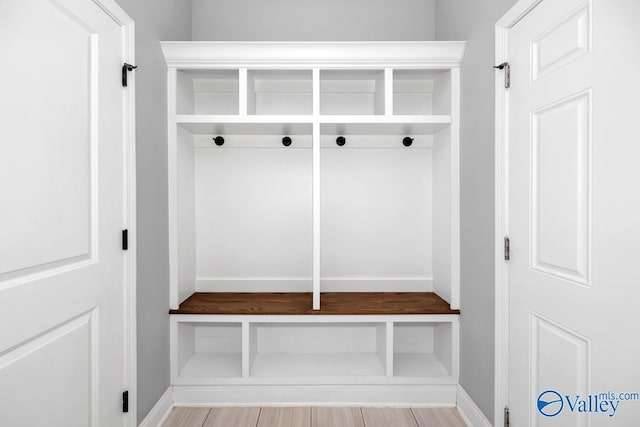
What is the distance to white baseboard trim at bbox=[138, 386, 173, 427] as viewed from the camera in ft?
5.86

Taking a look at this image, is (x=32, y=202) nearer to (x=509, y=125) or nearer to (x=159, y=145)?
(x=159, y=145)

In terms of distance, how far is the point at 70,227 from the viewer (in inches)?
49.3

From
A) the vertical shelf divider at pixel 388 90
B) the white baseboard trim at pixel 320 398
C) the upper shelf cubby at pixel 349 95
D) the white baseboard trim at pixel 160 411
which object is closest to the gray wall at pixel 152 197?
the white baseboard trim at pixel 160 411

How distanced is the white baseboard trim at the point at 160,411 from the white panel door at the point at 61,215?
A: 0.26 meters

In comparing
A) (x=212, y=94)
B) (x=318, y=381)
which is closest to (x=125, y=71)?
(x=212, y=94)

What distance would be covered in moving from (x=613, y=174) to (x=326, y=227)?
1.73 meters

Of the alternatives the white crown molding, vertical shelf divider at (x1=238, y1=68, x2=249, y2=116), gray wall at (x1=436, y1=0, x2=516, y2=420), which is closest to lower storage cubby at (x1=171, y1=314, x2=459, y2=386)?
gray wall at (x1=436, y1=0, x2=516, y2=420)

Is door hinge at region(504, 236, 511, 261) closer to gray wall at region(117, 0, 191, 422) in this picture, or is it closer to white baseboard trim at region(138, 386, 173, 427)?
gray wall at region(117, 0, 191, 422)

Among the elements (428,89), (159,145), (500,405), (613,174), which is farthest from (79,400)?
(428,89)

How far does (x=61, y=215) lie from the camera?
3.95 ft

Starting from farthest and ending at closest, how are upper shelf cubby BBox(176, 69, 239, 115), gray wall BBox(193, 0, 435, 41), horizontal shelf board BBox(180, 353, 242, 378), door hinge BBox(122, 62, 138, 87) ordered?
gray wall BBox(193, 0, 435, 41), upper shelf cubby BBox(176, 69, 239, 115), horizontal shelf board BBox(180, 353, 242, 378), door hinge BBox(122, 62, 138, 87)

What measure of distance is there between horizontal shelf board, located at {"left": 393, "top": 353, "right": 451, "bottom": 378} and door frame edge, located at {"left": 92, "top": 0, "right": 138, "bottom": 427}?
1468 millimetres

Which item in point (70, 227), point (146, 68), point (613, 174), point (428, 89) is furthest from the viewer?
point (428, 89)

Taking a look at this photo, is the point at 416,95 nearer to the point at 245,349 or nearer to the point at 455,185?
the point at 455,185
